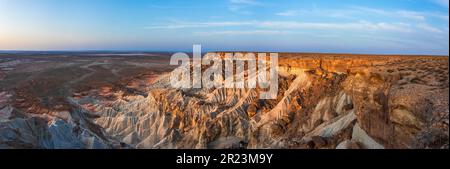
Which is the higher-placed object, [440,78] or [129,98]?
[440,78]

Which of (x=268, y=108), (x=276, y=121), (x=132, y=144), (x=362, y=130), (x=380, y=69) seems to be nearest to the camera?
(x=362, y=130)

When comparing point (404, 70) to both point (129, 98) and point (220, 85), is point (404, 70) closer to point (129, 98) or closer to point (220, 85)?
point (220, 85)
